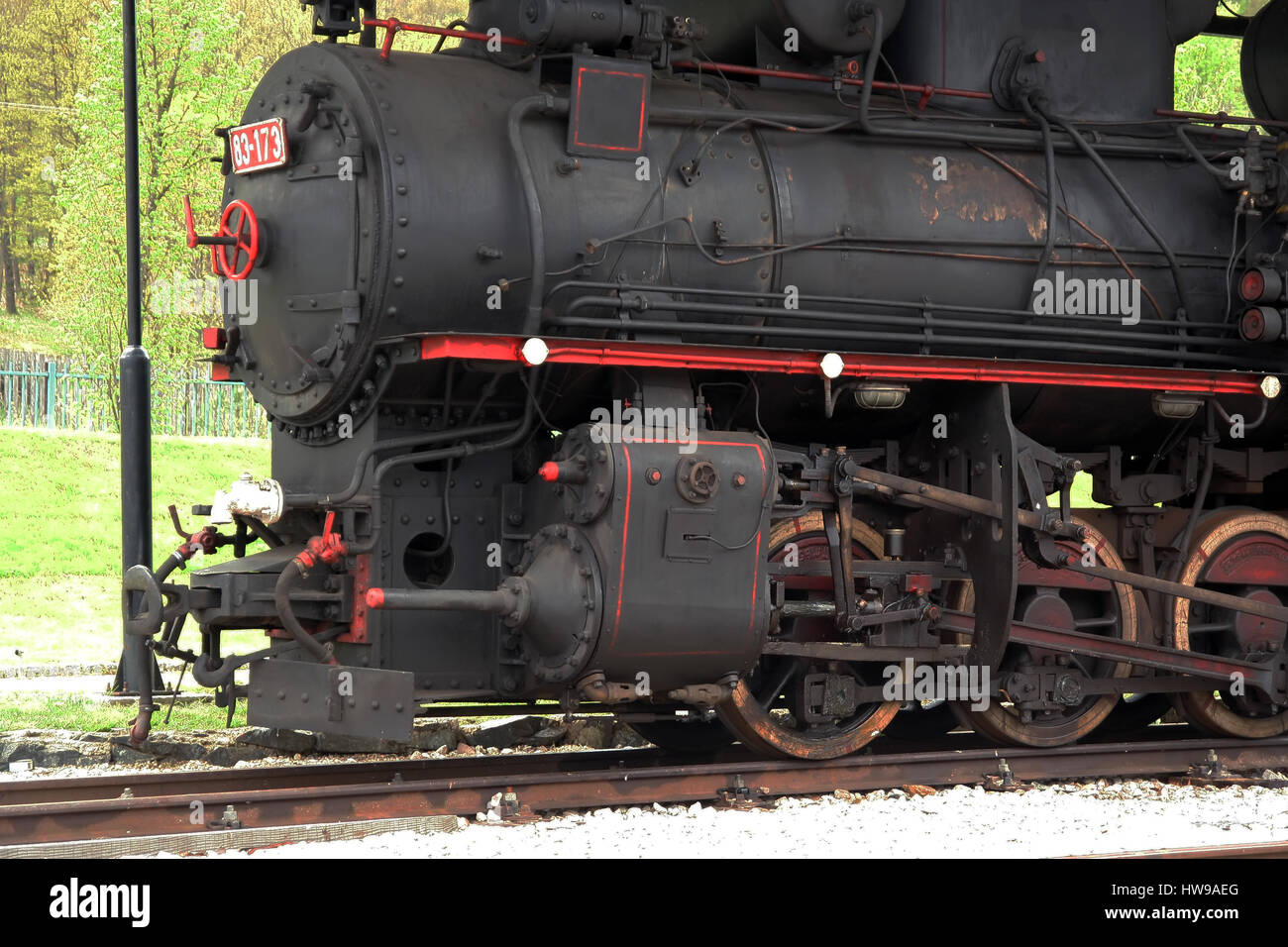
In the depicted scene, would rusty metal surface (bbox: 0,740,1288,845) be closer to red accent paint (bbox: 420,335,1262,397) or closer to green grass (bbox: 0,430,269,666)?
red accent paint (bbox: 420,335,1262,397)

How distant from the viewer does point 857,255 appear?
7656mm

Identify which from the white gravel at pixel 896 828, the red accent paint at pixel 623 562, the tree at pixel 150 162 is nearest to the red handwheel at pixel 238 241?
the red accent paint at pixel 623 562

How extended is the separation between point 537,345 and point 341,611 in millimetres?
1630

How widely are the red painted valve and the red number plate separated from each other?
0.65ft

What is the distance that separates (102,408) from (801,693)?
18651 mm

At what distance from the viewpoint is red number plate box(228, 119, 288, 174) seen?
23.7 ft

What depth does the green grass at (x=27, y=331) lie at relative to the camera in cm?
3916

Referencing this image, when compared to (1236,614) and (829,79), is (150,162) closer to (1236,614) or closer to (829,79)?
(829,79)

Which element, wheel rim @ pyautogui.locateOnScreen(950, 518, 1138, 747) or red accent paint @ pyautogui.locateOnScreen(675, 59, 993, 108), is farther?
wheel rim @ pyautogui.locateOnScreen(950, 518, 1138, 747)

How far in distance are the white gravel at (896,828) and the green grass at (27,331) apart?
33.8 meters

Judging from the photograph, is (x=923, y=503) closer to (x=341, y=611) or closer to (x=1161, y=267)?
(x=1161, y=267)

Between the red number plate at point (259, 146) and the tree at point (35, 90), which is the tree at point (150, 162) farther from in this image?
the tree at point (35, 90)

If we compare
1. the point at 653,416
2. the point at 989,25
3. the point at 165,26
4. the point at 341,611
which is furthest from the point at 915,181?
the point at 165,26

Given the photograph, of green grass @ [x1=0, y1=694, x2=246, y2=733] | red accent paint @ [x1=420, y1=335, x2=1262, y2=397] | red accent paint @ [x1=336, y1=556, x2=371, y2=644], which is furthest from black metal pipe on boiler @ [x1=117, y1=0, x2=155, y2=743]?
red accent paint @ [x1=420, y1=335, x2=1262, y2=397]
